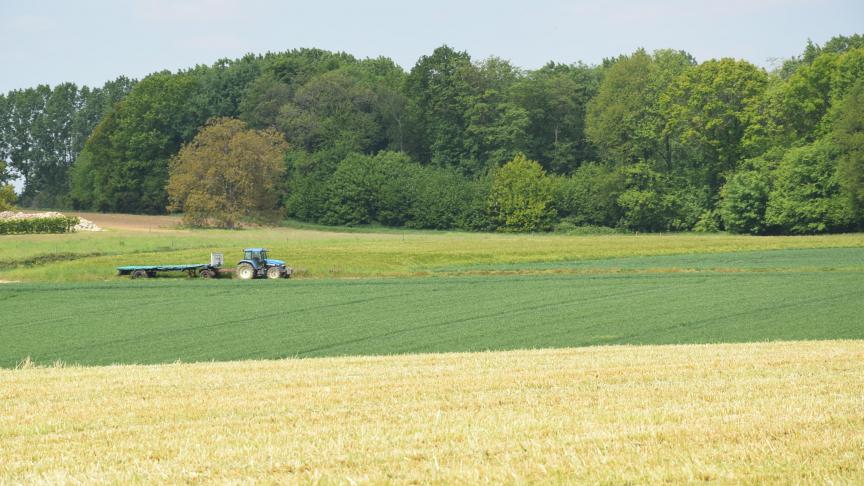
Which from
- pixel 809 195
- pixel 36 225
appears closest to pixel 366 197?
pixel 36 225

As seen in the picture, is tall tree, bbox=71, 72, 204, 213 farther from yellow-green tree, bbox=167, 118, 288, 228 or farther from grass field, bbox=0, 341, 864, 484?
grass field, bbox=0, 341, 864, 484

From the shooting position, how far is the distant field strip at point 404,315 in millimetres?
23734

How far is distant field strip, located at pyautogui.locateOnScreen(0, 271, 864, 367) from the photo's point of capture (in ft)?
77.9

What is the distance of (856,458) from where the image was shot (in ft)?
27.6

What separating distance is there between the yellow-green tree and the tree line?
0.67 feet

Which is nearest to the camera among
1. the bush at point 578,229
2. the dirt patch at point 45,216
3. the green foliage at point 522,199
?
the dirt patch at point 45,216

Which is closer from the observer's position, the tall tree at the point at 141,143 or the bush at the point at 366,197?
Answer: the bush at the point at 366,197

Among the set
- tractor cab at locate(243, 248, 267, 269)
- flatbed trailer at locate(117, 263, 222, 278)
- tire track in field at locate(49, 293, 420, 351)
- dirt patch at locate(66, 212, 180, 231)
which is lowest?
flatbed trailer at locate(117, 263, 222, 278)

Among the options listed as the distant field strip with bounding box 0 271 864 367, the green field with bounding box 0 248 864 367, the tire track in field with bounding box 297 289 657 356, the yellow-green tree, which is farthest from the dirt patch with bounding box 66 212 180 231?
the tire track in field with bounding box 297 289 657 356

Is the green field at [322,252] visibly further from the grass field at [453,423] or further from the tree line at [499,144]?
the grass field at [453,423]

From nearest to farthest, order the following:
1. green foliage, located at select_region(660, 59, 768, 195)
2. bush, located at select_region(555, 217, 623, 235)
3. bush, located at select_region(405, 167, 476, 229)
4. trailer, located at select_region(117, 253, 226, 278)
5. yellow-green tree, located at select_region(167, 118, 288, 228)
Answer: trailer, located at select_region(117, 253, 226, 278) < yellow-green tree, located at select_region(167, 118, 288, 228) < green foliage, located at select_region(660, 59, 768, 195) < bush, located at select_region(555, 217, 623, 235) < bush, located at select_region(405, 167, 476, 229)

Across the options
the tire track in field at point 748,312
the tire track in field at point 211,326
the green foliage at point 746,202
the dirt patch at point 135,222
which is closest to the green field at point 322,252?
the dirt patch at point 135,222

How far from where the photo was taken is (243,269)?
4722 cm

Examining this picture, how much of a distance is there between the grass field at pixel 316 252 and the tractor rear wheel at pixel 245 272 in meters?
3.30
